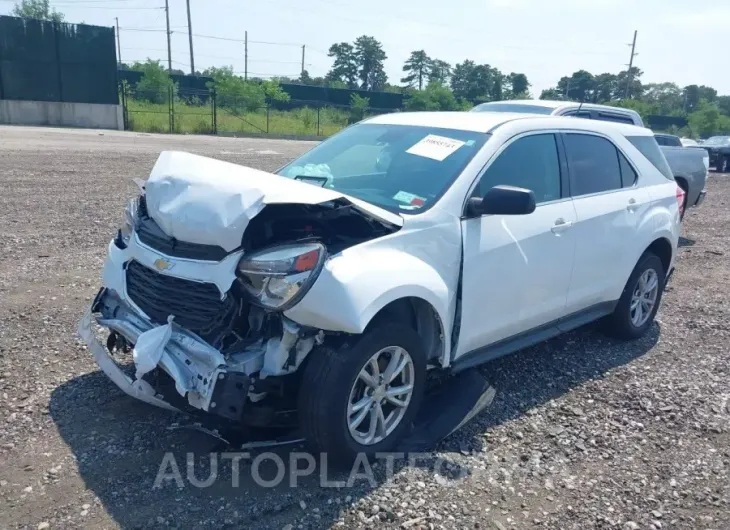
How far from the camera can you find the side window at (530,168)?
14.0 feet

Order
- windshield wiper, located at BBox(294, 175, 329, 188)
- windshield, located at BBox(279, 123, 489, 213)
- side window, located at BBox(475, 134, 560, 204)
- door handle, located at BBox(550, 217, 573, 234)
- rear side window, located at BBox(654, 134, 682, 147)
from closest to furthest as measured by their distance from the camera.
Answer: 1. windshield, located at BBox(279, 123, 489, 213)
2. side window, located at BBox(475, 134, 560, 204)
3. windshield wiper, located at BBox(294, 175, 329, 188)
4. door handle, located at BBox(550, 217, 573, 234)
5. rear side window, located at BBox(654, 134, 682, 147)

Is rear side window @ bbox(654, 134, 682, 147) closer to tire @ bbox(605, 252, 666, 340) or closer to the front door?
tire @ bbox(605, 252, 666, 340)

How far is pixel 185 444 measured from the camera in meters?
3.70

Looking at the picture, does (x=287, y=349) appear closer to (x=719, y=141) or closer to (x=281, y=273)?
(x=281, y=273)

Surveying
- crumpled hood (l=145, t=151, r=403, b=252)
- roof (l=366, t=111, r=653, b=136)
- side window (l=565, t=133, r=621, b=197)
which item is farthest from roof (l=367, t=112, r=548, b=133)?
crumpled hood (l=145, t=151, r=403, b=252)

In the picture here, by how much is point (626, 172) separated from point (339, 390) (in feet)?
11.4

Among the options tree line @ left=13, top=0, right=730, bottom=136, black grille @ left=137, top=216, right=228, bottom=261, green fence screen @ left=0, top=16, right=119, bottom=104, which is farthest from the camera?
tree line @ left=13, top=0, right=730, bottom=136

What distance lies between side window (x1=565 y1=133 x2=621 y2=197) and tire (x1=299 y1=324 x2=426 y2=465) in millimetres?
2141

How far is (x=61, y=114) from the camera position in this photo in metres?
31.4

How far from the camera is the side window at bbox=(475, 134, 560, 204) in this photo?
14.0ft

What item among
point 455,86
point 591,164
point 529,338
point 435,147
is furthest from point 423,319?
point 455,86

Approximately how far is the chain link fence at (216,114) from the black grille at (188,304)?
29.9m

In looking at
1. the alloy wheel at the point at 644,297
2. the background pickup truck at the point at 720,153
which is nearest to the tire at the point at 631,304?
the alloy wheel at the point at 644,297

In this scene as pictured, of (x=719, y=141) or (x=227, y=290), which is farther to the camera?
(x=719, y=141)
